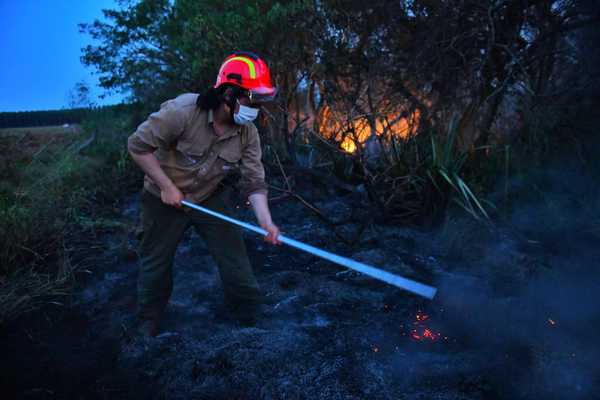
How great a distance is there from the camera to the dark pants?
9.20ft

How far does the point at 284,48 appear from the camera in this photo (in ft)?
19.9

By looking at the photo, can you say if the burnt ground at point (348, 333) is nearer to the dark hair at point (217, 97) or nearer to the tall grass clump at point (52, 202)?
the tall grass clump at point (52, 202)

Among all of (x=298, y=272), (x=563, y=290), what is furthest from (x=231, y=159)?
(x=563, y=290)

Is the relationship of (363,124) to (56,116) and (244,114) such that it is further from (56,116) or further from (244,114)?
(56,116)

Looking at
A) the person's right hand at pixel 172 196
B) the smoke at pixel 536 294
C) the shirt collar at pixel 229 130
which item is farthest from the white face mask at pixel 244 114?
the smoke at pixel 536 294

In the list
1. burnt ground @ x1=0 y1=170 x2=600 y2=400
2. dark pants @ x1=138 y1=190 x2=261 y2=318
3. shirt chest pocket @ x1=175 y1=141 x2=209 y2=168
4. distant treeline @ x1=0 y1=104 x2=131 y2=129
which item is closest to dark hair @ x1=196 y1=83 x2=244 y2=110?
shirt chest pocket @ x1=175 y1=141 x2=209 y2=168

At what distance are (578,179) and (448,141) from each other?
1654 millimetres

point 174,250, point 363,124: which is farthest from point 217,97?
point 363,124

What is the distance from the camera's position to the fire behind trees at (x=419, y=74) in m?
5.12

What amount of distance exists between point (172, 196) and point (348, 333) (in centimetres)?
152

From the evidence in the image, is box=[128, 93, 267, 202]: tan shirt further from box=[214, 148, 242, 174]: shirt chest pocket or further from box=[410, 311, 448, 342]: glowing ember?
box=[410, 311, 448, 342]: glowing ember

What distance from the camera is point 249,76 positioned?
252 centimetres

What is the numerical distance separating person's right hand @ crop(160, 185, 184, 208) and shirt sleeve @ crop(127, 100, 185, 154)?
26cm

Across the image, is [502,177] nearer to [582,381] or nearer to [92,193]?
[582,381]
